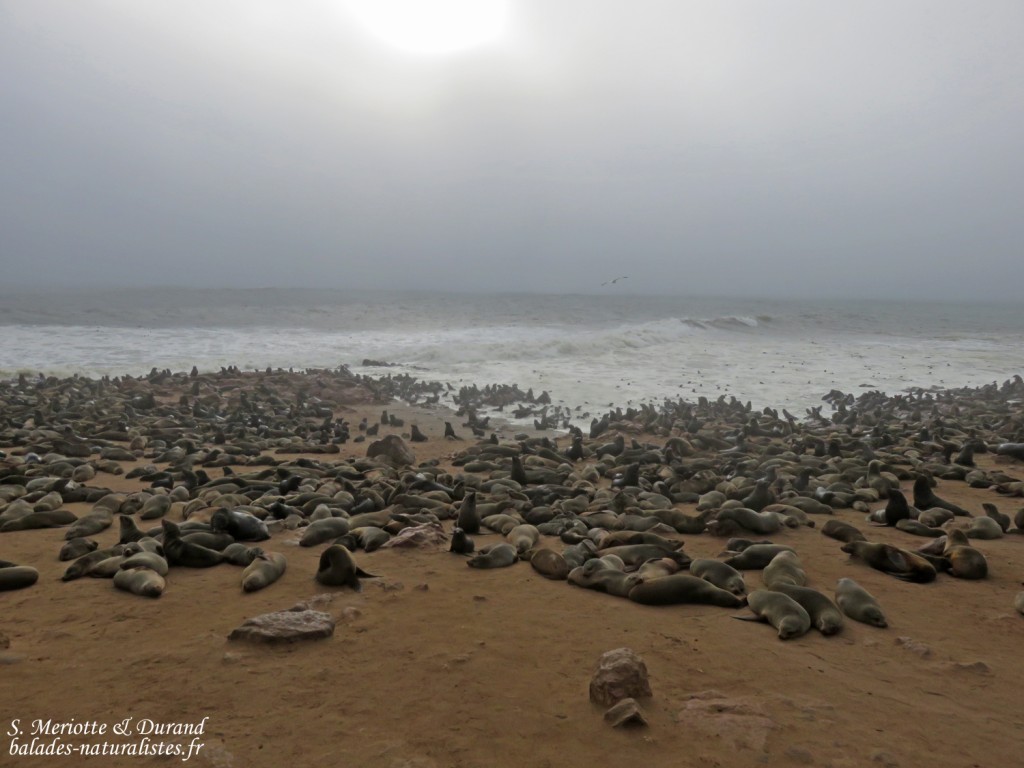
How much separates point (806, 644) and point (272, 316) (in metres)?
56.1

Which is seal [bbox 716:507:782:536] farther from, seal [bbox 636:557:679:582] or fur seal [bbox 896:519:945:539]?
seal [bbox 636:557:679:582]

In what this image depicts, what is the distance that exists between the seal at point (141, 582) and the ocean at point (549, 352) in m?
13.6

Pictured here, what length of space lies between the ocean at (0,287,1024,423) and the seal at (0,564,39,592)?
13947mm

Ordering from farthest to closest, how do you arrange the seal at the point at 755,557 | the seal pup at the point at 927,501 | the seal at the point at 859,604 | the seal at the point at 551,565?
the seal pup at the point at 927,501
the seal at the point at 755,557
the seal at the point at 551,565
the seal at the point at 859,604

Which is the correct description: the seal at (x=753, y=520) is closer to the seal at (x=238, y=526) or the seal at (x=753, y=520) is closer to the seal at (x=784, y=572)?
the seal at (x=784, y=572)

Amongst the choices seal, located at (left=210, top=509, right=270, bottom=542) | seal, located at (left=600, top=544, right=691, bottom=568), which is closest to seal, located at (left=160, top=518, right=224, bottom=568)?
seal, located at (left=210, top=509, right=270, bottom=542)

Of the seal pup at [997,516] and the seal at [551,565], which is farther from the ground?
the seal pup at [997,516]

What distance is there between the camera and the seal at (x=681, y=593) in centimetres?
495

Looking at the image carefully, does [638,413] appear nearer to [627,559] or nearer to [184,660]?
[627,559]

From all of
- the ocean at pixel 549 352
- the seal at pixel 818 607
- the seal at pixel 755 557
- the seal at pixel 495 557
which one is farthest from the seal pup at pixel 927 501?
the ocean at pixel 549 352

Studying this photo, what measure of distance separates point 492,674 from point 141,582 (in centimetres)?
285

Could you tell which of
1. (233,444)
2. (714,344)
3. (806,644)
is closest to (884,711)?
(806,644)

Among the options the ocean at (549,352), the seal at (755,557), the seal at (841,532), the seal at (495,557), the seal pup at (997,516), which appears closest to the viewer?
the seal at (755,557)

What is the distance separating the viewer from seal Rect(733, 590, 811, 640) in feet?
14.6
